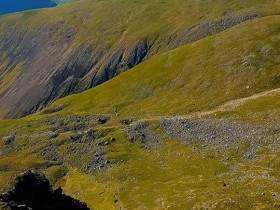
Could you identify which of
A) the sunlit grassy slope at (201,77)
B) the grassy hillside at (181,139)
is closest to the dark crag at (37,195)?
the grassy hillside at (181,139)

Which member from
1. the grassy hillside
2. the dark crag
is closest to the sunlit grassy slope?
the grassy hillside

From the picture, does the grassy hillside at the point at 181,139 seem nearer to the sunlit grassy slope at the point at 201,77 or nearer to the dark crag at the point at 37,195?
the sunlit grassy slope at the point at 201,77

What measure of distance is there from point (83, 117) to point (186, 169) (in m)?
54.9

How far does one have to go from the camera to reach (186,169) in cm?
8988

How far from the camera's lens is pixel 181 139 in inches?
4151

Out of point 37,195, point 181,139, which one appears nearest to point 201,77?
point 181,139

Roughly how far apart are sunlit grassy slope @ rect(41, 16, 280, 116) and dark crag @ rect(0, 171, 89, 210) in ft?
240

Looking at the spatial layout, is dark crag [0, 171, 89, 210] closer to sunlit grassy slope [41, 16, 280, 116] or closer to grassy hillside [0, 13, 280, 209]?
grassy hillside [0, 13, 280, 209]

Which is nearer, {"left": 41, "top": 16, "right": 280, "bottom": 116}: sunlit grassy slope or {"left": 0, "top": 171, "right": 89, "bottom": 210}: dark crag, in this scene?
{"left": 0, "top": 171, "right": 89, "bottom": 210}: dark crag

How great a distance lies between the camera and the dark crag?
58625 mm

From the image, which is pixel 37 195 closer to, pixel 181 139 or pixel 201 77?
pixel 181 139

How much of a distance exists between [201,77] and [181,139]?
49356 mm

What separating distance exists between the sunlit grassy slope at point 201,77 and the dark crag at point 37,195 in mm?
73251

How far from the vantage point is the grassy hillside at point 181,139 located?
260 feet
